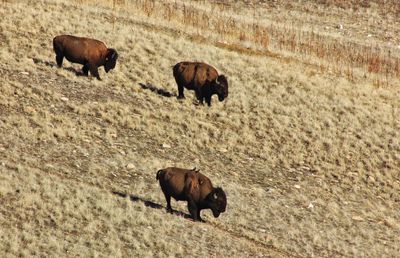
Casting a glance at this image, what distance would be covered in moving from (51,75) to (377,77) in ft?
48.6

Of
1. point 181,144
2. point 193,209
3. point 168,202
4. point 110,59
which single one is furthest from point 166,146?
point 193,209

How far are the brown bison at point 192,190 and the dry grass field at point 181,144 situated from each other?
16.4 inches

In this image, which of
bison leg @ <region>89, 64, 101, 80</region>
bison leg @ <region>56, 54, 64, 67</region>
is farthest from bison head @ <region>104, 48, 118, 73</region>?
bison leg @ <region>56, 54, 64, 67</region>

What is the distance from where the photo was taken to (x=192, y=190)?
1744cm

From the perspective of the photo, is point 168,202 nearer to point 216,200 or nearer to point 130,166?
point 216,200

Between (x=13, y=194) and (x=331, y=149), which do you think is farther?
(x=331, y=149)

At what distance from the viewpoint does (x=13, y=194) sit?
1709 cm

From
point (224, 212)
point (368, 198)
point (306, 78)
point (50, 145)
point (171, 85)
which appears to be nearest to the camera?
point (224, 212)

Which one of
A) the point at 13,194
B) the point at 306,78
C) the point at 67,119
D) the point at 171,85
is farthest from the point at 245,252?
the point at 306,78

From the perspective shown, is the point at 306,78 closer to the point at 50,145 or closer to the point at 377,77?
the point at 377,77

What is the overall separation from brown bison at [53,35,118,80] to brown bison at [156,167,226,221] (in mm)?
9270

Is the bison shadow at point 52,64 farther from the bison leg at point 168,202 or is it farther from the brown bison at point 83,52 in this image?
the bison leg at point 168,202

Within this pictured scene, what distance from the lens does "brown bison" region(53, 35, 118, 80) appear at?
25.9 metres

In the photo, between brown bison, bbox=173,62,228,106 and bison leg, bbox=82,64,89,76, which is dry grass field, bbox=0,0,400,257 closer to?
bison leg, bbox=82,64,89,76
